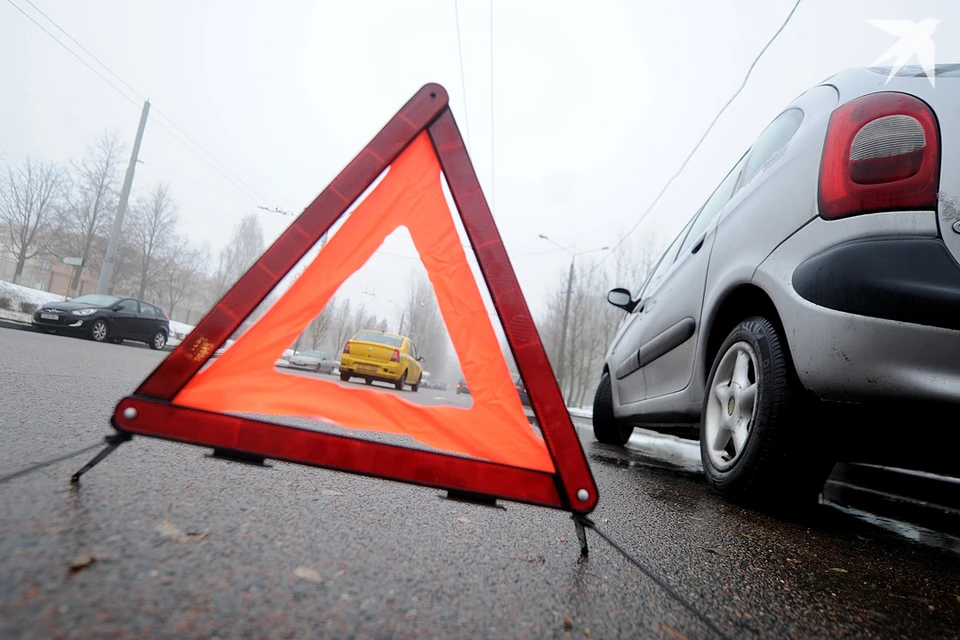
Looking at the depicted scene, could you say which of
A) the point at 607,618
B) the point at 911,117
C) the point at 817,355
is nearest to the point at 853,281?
the point at 817,355

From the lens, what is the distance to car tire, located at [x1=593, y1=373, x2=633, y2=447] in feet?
18.6

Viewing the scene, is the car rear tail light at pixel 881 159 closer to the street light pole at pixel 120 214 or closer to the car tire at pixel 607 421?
the car tire at pixel 607 421

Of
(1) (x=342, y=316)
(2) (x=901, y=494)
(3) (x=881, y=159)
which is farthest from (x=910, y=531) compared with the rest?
(1) (x=342, y=316)

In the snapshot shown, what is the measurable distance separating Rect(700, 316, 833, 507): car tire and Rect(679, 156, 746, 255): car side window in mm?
1047

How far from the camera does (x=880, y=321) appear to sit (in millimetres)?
1616

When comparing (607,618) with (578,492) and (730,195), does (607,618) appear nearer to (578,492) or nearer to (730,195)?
(578,492)

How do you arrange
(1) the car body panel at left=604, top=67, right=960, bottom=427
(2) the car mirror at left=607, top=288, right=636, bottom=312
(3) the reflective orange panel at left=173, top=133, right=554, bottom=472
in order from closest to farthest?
Result: (3) the reflective orange panel at left=173, top=133, right=554, bottom=472
(1) the car body panel at left=604, top=67, right=960, bottom=427
(2) the car mirror at left=607, top=288, right=636, bottom=312

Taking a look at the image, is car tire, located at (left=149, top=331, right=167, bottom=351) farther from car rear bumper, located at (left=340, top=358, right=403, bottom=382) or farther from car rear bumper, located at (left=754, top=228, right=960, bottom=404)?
car rear bumper, located at (left=754, top=228, right=960, bottom=404)

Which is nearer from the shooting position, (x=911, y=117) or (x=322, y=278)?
(x=322, y=278)

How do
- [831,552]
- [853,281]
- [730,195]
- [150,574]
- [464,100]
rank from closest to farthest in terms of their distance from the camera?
[150,574] → [853,281] → [831,552] → [730,195] → [464,100]

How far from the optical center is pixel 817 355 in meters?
1.77

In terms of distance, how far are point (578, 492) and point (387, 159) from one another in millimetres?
1096

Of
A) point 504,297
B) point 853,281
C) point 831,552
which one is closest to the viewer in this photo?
point 504,297

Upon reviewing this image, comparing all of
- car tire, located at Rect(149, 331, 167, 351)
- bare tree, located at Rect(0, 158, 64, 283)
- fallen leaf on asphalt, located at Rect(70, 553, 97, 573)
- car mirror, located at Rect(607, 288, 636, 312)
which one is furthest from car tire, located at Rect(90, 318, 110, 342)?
bare tree, located at Rect(0, 158, 64, 283)
